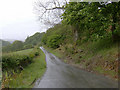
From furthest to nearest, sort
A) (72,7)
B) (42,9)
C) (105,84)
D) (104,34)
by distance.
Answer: (42,9), (72,7), (104,34), (105,84)

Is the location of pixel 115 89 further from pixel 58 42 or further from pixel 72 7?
pixel 58 42

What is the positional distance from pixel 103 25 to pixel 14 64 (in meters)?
6.90

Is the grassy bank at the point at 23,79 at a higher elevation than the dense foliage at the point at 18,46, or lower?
lower

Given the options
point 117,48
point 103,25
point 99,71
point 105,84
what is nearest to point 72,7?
point 103,25

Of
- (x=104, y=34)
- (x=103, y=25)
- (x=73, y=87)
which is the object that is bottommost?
(x=73, y=87)

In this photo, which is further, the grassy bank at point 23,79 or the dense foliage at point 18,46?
the dense foliage at point 18,46

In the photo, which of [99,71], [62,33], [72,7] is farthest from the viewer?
[62,33]

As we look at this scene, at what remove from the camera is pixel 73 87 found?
14.8 feet

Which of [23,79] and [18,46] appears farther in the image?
[18,46]

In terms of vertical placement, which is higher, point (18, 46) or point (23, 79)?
point (18, 46)

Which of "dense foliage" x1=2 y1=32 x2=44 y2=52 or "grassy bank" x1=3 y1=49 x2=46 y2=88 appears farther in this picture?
"dense foliage" x1=2 y1=32 x2=44 y2=52

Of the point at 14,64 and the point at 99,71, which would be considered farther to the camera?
the point at 14,64

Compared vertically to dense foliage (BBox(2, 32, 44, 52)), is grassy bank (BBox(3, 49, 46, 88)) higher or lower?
lower

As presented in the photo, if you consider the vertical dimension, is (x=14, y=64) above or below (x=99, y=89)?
above
